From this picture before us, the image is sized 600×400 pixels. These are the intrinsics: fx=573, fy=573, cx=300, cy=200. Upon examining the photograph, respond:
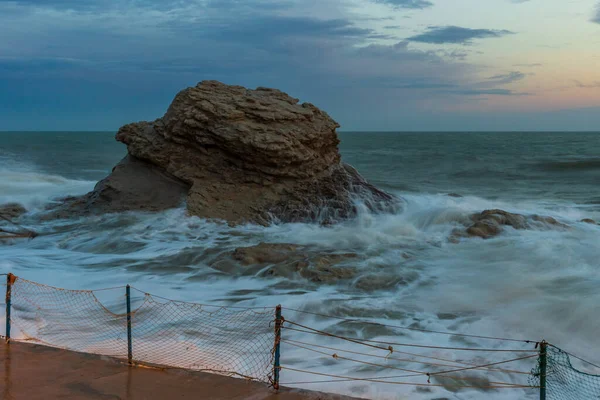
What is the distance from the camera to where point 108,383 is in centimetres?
465

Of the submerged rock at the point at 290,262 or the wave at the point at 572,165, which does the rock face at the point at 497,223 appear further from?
the wave at the point at 572,165

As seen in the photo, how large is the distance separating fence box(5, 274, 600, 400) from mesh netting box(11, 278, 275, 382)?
11mm

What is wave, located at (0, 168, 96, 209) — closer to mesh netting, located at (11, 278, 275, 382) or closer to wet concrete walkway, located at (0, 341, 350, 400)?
mesh netting, located at (11, 278, 275, 382)

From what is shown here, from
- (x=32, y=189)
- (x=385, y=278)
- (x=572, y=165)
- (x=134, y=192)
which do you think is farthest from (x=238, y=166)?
(x=572, y=165)

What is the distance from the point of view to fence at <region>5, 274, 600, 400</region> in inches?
197

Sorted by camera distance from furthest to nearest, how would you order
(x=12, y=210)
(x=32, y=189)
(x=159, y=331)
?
(x=32, y=189), (x=12, y=210), (x=159, y=331)

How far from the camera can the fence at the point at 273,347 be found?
197 inches

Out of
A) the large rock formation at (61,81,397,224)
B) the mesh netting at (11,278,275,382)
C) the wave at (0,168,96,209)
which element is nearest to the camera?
the mesh netting at (11,278,275,382)

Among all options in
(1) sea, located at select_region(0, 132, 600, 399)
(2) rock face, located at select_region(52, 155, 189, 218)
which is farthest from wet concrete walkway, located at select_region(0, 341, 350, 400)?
(2) rock face, located at select_region(52, 155, 189, 218)

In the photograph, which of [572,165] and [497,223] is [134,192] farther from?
[572,165]

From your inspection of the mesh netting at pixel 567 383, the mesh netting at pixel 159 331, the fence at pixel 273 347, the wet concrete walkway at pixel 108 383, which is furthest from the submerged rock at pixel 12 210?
the mesh netting at pixel 567 383

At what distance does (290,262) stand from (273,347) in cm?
353

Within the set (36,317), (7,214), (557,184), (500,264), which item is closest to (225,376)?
(36,317)

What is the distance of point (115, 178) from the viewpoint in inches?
483
